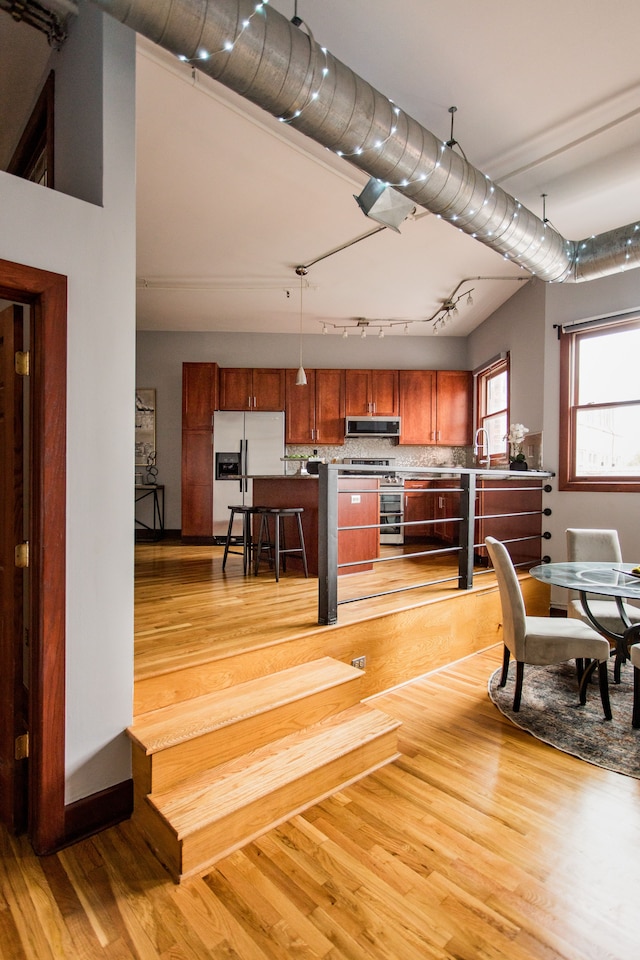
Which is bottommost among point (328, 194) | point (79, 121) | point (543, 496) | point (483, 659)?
point (483, 659)

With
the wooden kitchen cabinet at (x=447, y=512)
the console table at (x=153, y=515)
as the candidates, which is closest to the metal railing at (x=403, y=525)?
the wooden kitchen cabinet at (x=447, y=512)

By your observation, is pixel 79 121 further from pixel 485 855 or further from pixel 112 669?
pixel 485 855

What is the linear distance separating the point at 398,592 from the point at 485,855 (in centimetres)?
211

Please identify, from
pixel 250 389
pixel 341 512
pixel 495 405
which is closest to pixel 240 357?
pixel 250 389

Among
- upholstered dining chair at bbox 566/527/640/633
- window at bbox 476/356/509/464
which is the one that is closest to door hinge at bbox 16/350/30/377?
upholstered dining chair at bbox 566/527/640/633

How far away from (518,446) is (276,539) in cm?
289

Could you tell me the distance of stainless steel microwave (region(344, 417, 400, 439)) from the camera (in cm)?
729

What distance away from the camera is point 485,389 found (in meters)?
6.99

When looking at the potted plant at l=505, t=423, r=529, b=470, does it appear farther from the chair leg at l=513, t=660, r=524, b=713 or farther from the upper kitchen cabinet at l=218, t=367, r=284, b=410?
the upper kitchen cabinet at l=218, t=367, r=284, b=410

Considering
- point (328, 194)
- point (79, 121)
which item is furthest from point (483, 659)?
point (79, 121)

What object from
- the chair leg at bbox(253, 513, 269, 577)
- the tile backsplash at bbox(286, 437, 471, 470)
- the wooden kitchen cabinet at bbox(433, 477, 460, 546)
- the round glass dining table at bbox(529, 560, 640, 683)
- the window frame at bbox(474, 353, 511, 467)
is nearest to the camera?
the round glass dining table at bbox(529, 560, 640, 683)

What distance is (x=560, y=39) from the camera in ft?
8.15

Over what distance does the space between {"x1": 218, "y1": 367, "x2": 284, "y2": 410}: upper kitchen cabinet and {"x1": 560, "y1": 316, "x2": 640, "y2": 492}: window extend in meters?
3.67

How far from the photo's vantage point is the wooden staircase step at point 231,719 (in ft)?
6.62
